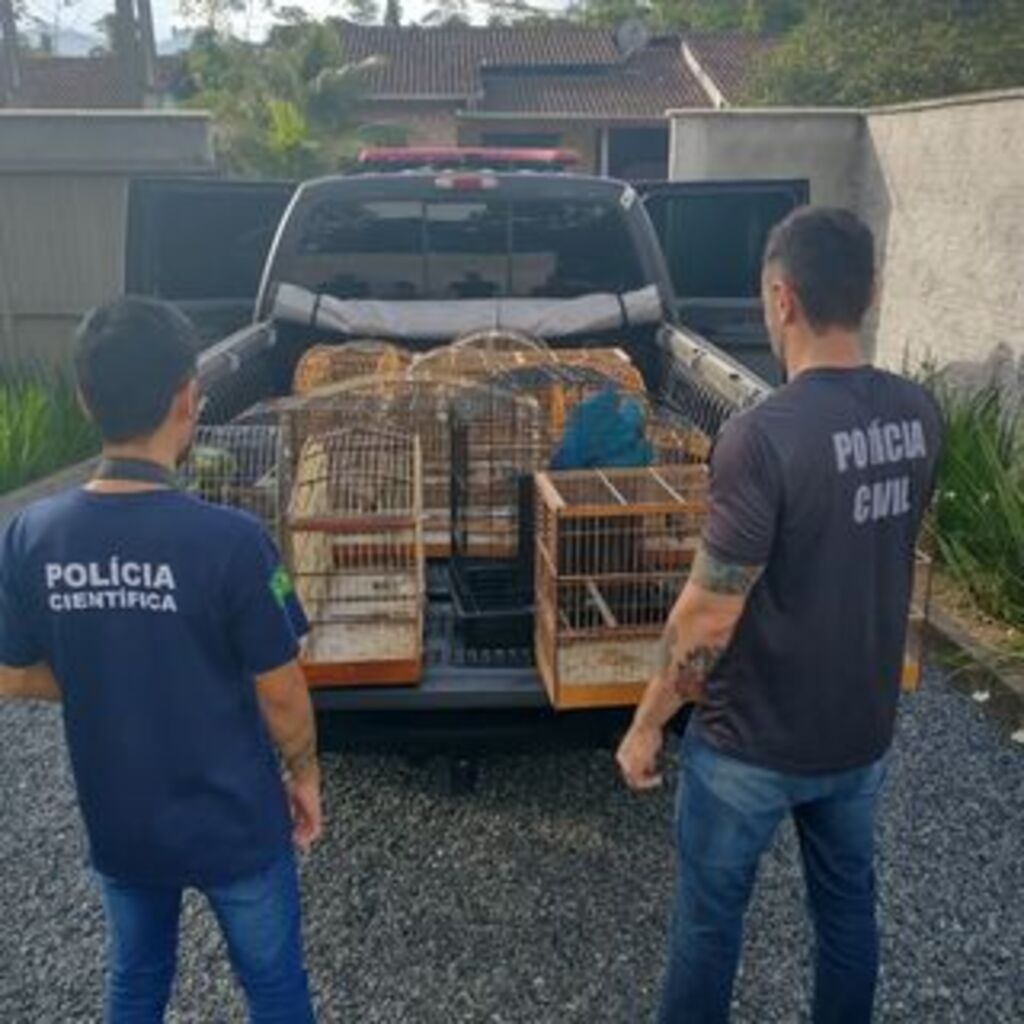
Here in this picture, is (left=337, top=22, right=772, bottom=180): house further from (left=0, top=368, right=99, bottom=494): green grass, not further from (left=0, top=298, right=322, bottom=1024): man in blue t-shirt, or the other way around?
(left=0, top=298, right=322, bottom=1024): man in blue t-shirt

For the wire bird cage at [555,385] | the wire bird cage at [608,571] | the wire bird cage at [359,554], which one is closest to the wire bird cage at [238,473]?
the wire bird cage at [359,554]

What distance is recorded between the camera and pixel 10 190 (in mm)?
10148

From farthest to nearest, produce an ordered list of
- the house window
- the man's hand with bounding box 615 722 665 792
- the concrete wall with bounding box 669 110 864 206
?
1. the house window
2. the concrete wall with bounding box 669 110 864 206
3. the man's hand with bounding box 615 722 665 792

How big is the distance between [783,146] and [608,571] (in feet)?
29.7

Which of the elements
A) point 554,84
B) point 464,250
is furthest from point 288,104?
point 464,250

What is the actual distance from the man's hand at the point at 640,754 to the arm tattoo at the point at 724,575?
37 centimetres

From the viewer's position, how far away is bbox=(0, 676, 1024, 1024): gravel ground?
10.0ft

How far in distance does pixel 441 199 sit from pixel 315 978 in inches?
139

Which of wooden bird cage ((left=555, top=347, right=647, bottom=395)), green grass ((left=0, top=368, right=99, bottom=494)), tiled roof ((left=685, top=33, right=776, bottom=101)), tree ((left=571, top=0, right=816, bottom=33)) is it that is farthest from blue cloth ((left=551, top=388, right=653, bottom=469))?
tree ((left=571, top=0, right=816, bottom=33))

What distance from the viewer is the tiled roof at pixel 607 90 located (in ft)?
108

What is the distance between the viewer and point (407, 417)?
423 centimetres

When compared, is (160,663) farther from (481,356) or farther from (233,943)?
(481,356)

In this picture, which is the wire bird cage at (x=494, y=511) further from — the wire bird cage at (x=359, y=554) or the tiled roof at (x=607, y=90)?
the tiled roof at (x=607, y=90)

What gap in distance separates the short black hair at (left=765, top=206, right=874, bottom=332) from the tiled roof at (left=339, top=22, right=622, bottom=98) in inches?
1331
